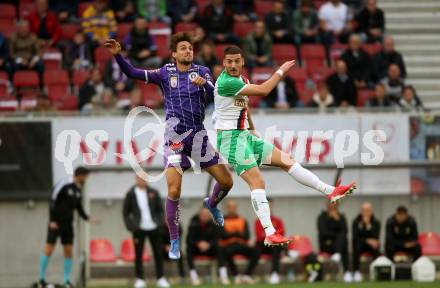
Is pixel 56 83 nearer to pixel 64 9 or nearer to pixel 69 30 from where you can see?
pixel 69 30

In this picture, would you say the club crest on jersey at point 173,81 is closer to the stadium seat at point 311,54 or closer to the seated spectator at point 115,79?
the seated spectator at point 115,79

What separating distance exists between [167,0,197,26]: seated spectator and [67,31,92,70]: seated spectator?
182cm

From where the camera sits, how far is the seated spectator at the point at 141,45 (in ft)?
74.5

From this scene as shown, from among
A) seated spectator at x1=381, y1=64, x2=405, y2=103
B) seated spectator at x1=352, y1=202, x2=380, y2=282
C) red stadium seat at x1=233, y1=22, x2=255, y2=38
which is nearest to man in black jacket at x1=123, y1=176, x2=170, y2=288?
seated spectator at x1=352, y1=202, x2=380, y2=282

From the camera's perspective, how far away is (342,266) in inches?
830

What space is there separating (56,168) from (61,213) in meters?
0.84

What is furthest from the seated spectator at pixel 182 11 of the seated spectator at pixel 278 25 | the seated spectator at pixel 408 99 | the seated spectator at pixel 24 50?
the seated spectator at pixel 408 99

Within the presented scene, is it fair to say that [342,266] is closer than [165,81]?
No

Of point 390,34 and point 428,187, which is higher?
point 390,34

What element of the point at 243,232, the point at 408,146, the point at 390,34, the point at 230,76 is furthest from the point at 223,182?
the point at 390,34

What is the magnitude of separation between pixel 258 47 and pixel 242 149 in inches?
341

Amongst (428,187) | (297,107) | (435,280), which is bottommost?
(435,280)

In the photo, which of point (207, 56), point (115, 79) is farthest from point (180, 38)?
point (115, 79)

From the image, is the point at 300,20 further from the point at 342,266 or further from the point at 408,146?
the point at 342,266
